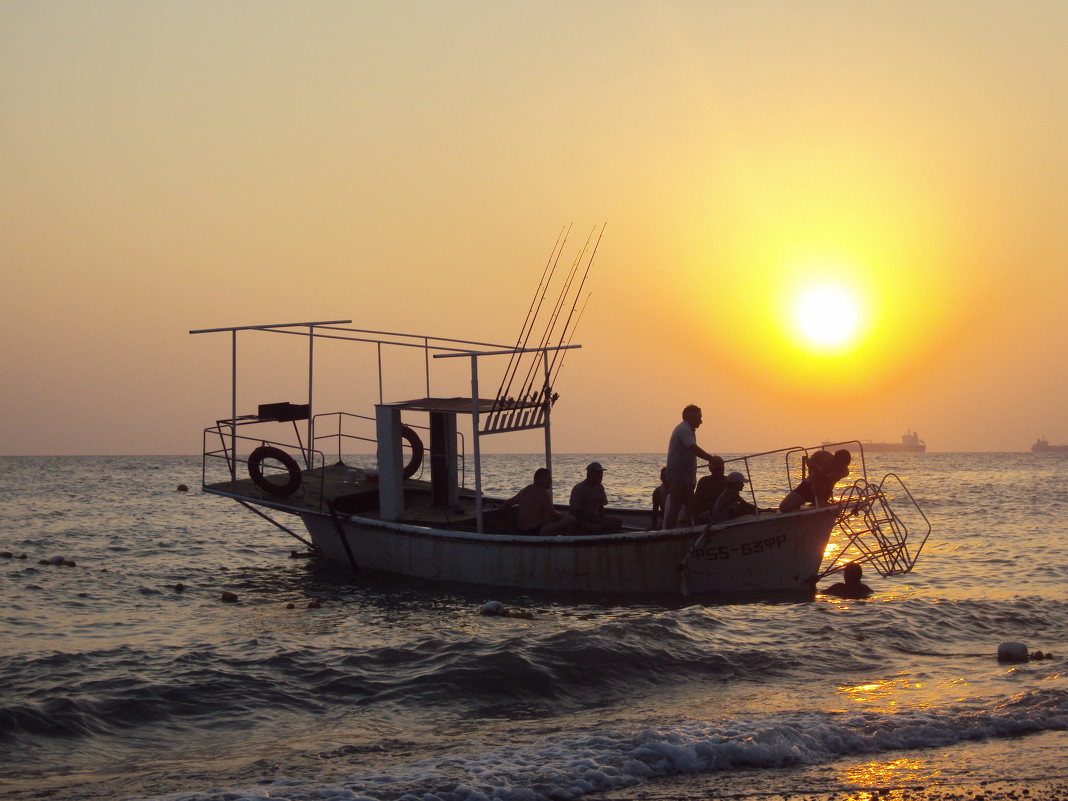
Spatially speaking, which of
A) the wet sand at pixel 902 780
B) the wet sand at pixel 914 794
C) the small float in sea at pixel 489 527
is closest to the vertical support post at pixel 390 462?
the small float in sea at pixel 489 527

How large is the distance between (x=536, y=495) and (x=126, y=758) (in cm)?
908

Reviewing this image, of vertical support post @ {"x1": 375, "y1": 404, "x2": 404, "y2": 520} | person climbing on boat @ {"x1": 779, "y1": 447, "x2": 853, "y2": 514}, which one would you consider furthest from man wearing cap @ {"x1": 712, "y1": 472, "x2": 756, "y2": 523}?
vertical support post @ {"x1": 375, "y1": 404, "x2": 404, "y2": 520}

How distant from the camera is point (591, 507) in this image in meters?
17.2

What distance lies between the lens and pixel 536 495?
17.5 meters

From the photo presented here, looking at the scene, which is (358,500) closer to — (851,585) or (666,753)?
(851,585)

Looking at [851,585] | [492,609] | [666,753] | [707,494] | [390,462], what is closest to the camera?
[666,753]

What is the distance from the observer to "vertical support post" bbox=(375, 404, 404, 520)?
18.3m

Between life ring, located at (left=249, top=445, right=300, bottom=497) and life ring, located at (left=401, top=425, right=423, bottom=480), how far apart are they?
6.78 ft

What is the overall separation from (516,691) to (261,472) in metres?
9.87

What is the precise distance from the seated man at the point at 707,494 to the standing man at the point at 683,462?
0.12 meters

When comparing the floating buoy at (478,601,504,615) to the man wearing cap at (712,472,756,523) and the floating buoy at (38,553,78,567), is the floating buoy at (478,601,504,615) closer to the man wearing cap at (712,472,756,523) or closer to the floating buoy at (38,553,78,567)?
the man wearing cap at (712,472,756,523)

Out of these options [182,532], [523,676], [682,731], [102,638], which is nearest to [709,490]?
[523,676]

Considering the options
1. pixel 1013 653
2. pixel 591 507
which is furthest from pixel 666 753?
pixel 591 507

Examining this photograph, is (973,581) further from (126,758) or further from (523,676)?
(126,758)
